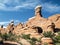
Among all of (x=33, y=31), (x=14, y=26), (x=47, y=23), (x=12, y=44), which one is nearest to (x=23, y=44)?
(x=12, y=44)

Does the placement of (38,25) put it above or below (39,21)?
below

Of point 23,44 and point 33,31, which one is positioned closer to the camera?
point 23,44

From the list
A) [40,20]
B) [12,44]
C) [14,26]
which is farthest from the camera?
[14,26]

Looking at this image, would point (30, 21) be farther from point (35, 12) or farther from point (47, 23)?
point (47, 23)

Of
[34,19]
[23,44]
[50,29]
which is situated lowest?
[23,44]

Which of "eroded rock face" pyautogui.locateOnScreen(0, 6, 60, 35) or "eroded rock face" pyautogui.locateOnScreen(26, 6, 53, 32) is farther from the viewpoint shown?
"eroded rock face" pyautogui.locateOnScreen(26, 6, 53, 32)

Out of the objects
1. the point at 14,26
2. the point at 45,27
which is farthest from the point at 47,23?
the point at 14,26

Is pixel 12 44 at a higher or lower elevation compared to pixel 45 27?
lower

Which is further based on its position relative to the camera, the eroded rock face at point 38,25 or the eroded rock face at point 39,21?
the eroded rock face at point 39,21

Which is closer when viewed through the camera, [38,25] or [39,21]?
[38,25]

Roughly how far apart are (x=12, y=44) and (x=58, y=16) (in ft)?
126

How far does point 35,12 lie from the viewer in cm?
6619

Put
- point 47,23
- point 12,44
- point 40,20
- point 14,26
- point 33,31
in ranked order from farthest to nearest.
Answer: point 14,26 < point 40,20 < point 47,23 < point 33,31 < point 12,44

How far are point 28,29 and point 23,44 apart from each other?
942 inches
